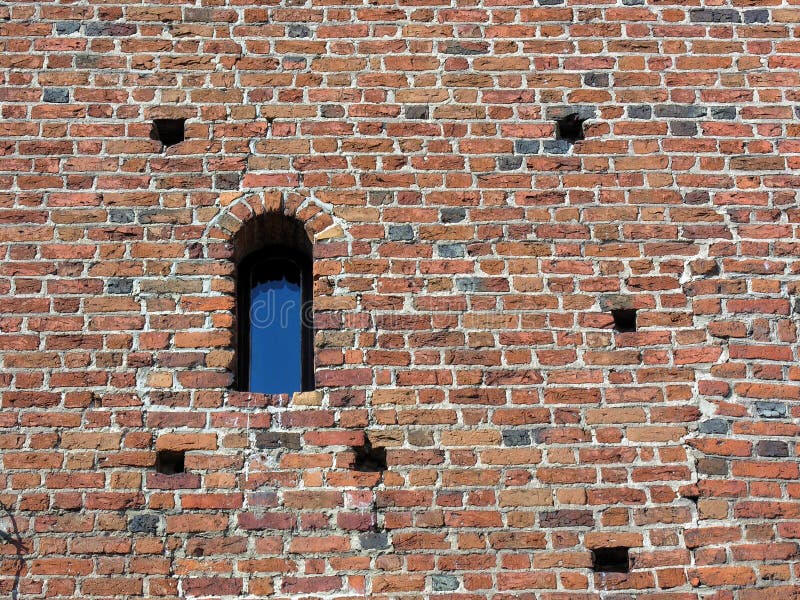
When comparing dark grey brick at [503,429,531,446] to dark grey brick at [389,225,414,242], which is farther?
dark grey brick at [389,225,414,242]

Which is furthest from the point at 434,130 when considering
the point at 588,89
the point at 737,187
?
the point at 737,187

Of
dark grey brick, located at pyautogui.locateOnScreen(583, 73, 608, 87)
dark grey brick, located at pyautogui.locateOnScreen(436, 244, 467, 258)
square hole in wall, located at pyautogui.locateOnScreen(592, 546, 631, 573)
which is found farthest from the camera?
dark grey brick, located at pyautogui.locateOnScreen(583, 73, 608, 87)

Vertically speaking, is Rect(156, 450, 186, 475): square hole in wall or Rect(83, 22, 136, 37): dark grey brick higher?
Rect(83, 22, 136, 37): dark grey brick

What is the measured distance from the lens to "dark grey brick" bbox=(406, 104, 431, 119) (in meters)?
5.61

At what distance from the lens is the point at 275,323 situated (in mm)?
5551

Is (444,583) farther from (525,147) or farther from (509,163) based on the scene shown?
(525,147)

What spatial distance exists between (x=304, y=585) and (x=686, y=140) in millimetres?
2853

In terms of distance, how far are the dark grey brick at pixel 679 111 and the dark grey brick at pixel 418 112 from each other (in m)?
1.16

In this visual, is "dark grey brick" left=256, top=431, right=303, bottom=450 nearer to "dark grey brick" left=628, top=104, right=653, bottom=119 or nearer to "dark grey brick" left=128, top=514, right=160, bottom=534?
"dark grey brick" left=128, top=514, right=160, bottom=534

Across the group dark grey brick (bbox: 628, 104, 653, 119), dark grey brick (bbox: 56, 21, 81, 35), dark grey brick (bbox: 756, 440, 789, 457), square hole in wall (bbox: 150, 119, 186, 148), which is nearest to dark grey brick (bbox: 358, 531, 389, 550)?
dark grey brick (bbox: 756, 440, 789, 457)

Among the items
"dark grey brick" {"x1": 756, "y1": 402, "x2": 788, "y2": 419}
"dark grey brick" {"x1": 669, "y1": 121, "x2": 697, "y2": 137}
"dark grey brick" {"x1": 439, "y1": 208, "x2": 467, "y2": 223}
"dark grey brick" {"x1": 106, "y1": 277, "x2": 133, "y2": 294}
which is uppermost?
"dark grey brick" {"x1": 669, "y1": 121, "x2": 697, "y2": 137}

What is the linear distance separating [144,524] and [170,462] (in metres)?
0.31

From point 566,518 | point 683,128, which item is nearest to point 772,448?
point 566,518

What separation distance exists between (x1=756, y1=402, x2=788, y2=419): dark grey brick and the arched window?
6.85ft
